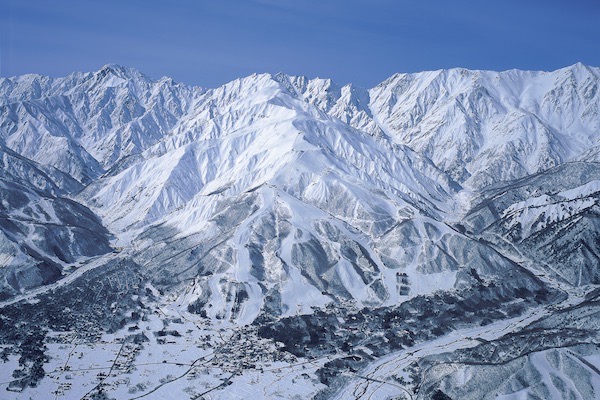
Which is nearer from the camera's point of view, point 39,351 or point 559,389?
point 559,389

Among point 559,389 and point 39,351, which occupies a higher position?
point 559,389

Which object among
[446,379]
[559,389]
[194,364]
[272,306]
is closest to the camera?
[559,389]

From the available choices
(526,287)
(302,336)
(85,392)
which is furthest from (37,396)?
(526,287)

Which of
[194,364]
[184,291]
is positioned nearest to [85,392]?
[194,364]

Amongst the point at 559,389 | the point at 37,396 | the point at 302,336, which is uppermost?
the point at 559,389

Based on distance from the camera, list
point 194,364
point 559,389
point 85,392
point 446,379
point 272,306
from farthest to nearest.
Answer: point 272,306 < point 194,364 < point 85,392 < point 446,379 < point 559,389

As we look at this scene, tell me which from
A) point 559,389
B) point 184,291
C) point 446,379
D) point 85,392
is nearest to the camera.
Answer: point 559,389

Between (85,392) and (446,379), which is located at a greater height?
(446,379)

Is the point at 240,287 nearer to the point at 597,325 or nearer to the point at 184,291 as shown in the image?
the point at 184,291

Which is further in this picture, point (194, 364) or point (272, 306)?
point (272, 306)
